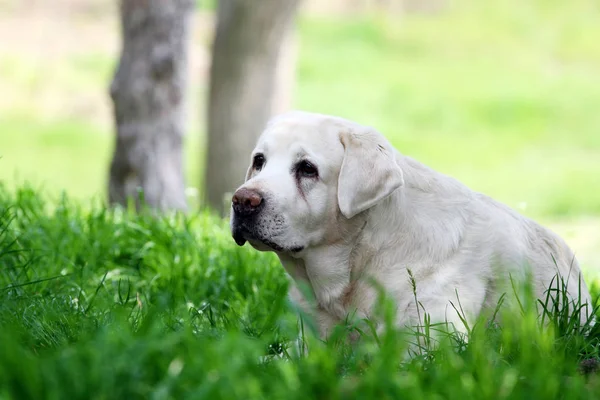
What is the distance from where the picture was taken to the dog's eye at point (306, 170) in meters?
3.78

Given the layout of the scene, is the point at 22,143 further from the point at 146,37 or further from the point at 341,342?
the point at 341,342

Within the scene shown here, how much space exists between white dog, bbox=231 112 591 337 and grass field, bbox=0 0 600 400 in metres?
0.23

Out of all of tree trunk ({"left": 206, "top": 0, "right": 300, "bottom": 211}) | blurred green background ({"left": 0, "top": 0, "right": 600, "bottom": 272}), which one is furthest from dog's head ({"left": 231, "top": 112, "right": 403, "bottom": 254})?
blurred green background ({"left": 0, "top": 0, "right": 600, "bottom": 272})

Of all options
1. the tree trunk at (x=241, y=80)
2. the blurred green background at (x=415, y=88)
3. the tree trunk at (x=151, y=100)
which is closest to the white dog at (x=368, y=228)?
the tree trunk at (x=151, y=100)

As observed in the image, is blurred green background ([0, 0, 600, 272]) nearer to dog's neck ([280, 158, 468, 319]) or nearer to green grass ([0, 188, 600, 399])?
green grass ([0, 188, 600, 399])

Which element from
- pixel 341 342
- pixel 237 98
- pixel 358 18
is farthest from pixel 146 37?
pixel 358 18

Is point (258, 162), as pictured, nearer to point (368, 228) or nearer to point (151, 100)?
point (368, 228)

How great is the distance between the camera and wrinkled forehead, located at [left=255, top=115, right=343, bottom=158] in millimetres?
3809

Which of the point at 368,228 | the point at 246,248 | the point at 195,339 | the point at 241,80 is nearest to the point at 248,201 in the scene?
the point at 368,228

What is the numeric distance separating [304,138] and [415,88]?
1722 cm

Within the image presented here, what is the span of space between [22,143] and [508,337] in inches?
619

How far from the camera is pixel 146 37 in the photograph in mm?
7109

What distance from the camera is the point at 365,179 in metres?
3.66

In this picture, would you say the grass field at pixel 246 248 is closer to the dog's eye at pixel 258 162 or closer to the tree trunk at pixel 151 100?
the tree trunk at pixel 151 100
